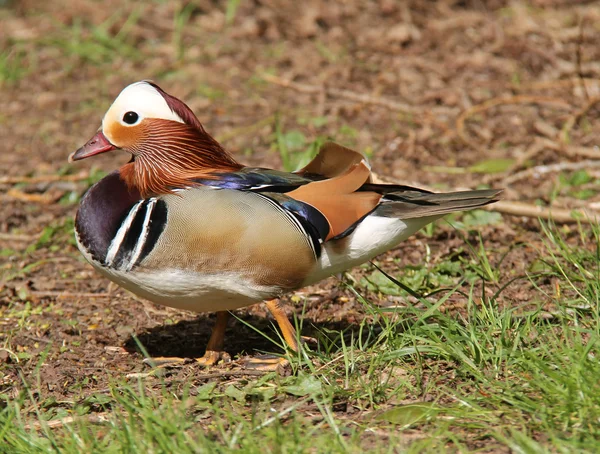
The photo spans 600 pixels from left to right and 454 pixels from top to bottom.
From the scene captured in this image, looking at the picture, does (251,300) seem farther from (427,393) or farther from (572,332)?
(572,332)

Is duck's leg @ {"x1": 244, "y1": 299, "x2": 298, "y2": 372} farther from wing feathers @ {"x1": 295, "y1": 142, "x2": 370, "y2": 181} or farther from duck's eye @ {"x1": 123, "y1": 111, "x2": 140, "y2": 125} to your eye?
duck's eye @ {"x1": 123, "y1": 111, "x2": 140, "y2": 125}

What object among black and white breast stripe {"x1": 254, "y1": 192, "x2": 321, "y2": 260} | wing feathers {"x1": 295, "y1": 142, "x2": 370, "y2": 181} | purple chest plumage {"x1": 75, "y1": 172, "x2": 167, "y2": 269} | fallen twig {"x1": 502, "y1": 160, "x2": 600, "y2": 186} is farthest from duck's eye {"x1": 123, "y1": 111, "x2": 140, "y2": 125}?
fallen twig {"x1": 502, "y1": 160, "x2": 600, "y2": 186}

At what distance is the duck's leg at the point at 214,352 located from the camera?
3.66m

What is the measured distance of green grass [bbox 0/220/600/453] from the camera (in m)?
2.73

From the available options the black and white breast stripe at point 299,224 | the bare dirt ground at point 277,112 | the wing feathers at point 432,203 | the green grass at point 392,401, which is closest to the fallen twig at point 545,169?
the bare dirt ground at point 277,112

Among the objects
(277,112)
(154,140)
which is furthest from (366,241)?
(277,112)

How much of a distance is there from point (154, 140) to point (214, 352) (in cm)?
95

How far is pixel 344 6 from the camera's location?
811cm

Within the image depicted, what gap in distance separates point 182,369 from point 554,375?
5.19 feet

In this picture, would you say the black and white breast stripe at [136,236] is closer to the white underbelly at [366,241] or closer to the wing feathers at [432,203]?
the white underbelly at [366,241]

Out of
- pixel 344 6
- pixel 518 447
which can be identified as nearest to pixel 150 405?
pixel 518 447

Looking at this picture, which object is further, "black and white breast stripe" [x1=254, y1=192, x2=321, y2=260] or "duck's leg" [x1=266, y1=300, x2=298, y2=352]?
"duck's leg" [x1=266, y1=300, x2=298, y2=352]

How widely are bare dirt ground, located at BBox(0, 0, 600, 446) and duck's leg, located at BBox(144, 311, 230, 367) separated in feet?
0.32

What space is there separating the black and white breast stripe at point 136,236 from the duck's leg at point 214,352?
56cm
